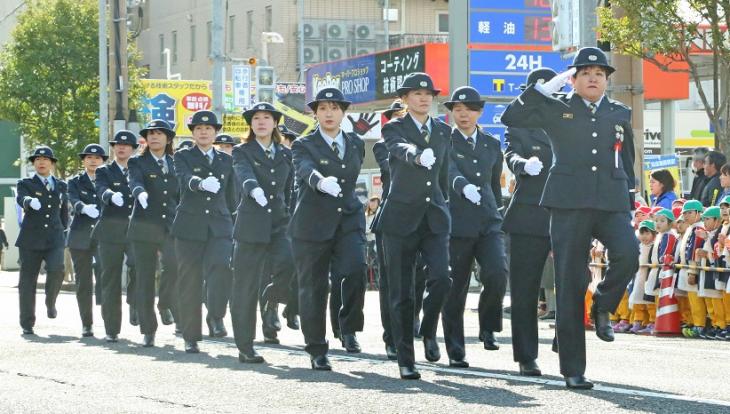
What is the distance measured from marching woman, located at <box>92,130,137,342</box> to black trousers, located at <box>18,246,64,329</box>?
1719 millimetres

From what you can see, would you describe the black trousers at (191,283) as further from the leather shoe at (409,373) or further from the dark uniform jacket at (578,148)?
the dark uniform jacket at (578,148)

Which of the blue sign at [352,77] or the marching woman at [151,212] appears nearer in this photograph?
the marching woman at [151,212]

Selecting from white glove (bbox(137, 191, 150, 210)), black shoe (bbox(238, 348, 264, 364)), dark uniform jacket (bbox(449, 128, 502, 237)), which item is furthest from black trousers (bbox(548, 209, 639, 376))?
white glove (bbox(137, 191, 150, 210))

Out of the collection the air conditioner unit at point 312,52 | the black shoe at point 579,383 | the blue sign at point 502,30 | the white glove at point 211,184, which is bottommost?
the black shoe at point 579,383

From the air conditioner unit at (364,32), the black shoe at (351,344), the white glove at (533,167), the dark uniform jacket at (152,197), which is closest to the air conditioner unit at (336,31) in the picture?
the air conditioner unit at (364,32)

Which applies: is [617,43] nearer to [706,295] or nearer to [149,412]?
[706,295]

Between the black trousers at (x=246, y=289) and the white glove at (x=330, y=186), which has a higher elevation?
the white glove at (x=330, y=186)

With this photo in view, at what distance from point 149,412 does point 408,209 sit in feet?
8.30

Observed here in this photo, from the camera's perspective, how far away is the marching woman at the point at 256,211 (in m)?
12.6

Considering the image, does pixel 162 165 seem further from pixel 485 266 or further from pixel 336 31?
pixel 336 31

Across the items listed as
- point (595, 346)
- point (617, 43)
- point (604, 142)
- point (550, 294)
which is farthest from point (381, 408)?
point (617, 43)

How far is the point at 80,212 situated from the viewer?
55.6ft

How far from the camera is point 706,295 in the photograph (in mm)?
15922

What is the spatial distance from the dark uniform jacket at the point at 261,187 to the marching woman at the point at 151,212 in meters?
1.47
